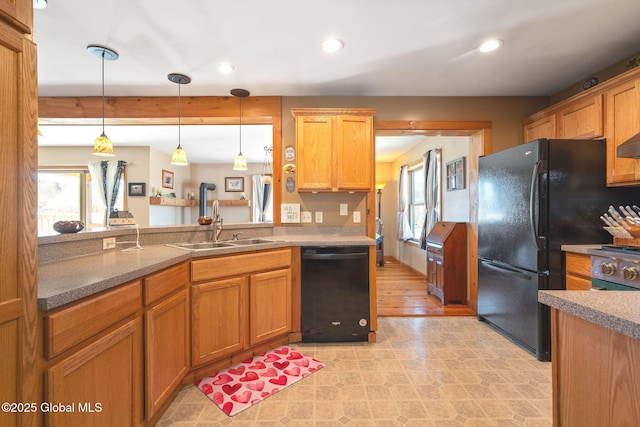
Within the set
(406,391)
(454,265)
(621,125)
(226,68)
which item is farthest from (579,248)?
(226,68)

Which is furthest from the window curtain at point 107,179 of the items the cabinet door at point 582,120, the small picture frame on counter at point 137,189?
the cabinet door at point 582,120

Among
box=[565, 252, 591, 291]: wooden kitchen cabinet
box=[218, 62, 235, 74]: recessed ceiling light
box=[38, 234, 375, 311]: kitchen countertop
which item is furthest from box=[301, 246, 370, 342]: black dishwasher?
box=[218, 62, 235, 74]: recessed ceiling light

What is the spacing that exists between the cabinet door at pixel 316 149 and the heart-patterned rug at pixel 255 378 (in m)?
1.54

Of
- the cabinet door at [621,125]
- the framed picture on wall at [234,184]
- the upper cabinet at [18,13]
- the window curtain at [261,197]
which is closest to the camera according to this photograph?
the upper cabinet at [18,13]

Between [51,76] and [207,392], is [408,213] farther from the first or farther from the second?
[51,76]

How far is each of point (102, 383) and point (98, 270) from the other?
51cm

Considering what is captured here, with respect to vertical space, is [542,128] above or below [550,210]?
above

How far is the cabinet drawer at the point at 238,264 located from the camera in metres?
1.93

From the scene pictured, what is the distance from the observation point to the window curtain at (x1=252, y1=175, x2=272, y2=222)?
671 centimetres

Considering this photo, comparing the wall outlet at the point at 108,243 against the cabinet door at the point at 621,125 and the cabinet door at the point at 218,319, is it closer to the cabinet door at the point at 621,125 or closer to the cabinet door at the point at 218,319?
the cabinet door at the point at 218,319

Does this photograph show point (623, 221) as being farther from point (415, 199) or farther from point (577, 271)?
point (415, 199)

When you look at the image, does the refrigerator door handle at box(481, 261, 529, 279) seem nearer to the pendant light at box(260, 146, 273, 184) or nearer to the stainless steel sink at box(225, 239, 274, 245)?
the stainless steel sink at box(225, 239, 274, 245)

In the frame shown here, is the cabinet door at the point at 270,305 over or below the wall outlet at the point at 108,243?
below

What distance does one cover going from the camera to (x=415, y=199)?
5.77 m
